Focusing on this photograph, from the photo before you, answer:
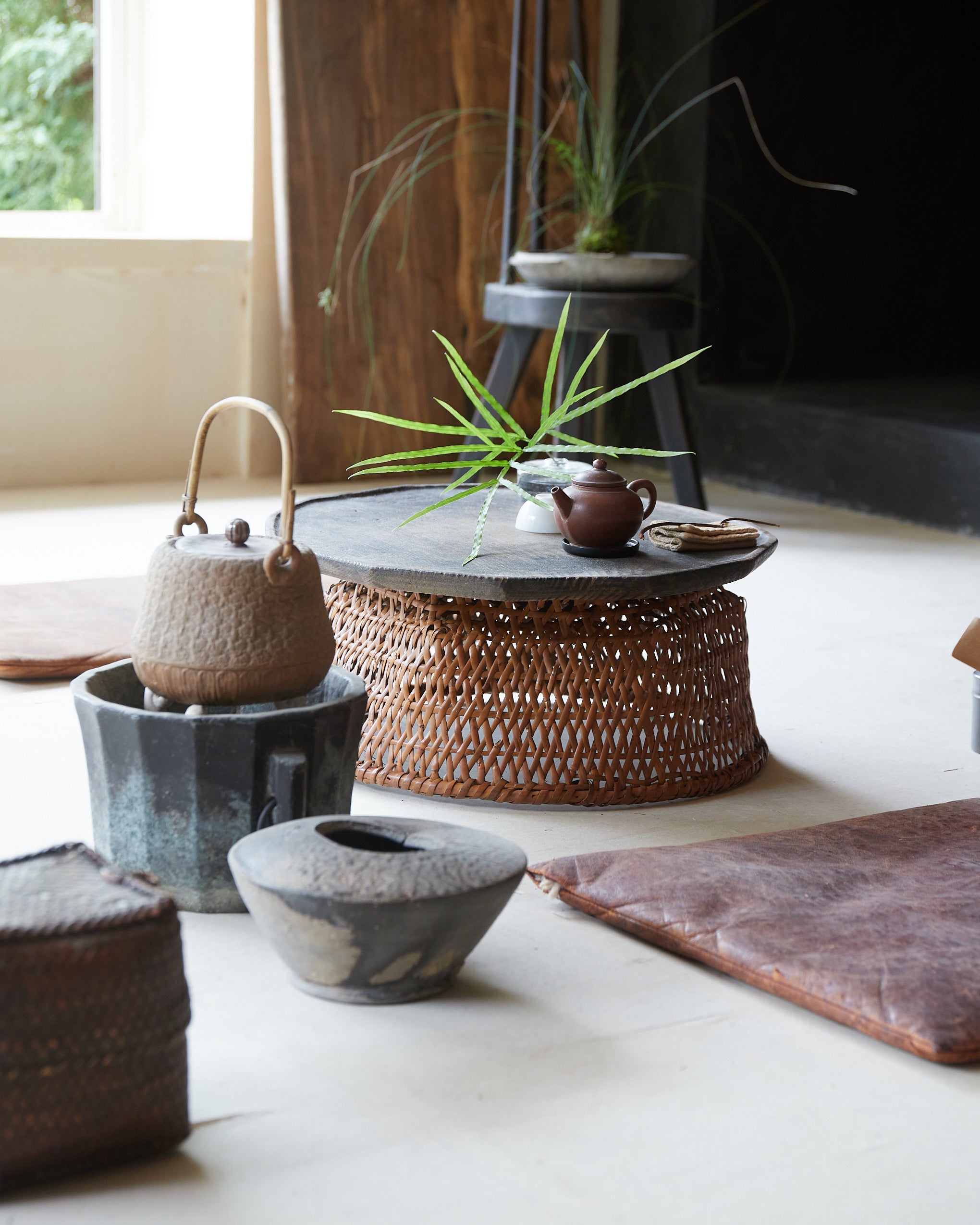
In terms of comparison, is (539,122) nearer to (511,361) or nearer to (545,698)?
(511,361)

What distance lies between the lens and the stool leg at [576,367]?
4.68 metres

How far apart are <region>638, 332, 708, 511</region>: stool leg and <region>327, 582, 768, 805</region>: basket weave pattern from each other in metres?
1.93

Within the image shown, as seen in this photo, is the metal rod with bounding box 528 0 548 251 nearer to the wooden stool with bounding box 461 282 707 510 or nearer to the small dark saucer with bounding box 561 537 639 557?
the wooden stool with bounding box 461 282 707 510

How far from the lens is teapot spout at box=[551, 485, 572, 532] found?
7.22 ft

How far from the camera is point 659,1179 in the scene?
1.28 metres

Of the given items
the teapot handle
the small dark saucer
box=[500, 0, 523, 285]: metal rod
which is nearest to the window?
box=[500, 0, 523, 285]: metal rod

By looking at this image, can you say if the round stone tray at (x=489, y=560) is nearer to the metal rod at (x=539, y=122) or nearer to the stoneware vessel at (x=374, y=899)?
the stoneware vessel at (x=374, y=899)

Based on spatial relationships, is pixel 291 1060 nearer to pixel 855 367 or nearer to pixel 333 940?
pixel 333 940

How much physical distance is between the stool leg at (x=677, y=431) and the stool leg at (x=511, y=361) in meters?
0.31

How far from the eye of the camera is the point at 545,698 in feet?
7.05

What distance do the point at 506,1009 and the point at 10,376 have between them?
346 cm

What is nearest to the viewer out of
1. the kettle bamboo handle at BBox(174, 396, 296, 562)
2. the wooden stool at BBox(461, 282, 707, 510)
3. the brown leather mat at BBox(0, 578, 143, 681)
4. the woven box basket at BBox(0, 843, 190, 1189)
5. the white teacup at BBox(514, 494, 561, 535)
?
the woven box basket at BBox(0, 843, 190, 1189)

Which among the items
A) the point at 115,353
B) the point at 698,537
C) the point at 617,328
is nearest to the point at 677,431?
the point at 617,328

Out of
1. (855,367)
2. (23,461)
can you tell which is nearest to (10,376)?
(23,461)
